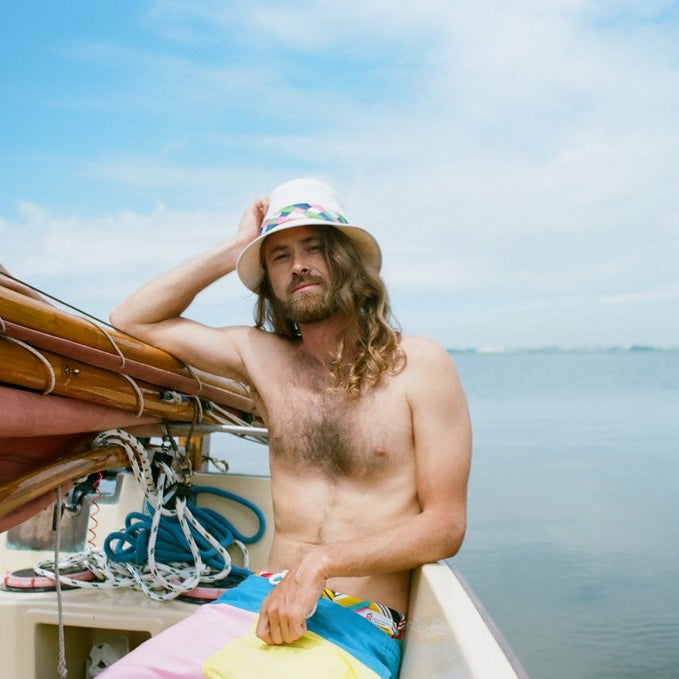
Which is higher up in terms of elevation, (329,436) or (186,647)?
(329,436)

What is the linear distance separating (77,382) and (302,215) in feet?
2.81

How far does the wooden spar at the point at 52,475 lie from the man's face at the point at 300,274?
766 mm

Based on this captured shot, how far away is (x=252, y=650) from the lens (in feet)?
6.37

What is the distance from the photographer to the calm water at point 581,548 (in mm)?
6621

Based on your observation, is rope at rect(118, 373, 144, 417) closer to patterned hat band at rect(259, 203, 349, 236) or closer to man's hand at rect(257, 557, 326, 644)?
patterned hat band at rect(259, 203, 349, 236)

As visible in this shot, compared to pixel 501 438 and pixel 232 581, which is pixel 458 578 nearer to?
pixel 232 581

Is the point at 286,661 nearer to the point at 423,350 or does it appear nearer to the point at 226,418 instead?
the point at 423,350

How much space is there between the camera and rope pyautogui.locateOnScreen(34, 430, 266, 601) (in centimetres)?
294

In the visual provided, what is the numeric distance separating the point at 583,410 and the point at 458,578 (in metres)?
23.9

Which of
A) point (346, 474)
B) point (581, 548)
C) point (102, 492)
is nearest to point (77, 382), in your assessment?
point (346, 474)

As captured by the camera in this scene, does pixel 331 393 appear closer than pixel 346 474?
No

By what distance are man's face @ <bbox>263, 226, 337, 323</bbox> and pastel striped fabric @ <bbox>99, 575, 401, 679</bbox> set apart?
846 millimetres

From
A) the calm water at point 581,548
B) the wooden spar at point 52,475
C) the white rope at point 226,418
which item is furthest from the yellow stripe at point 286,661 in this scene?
the calm water at point 581,548

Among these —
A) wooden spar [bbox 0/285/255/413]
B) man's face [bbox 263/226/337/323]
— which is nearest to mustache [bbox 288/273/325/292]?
man's face [bbox 263/226/337/323]
